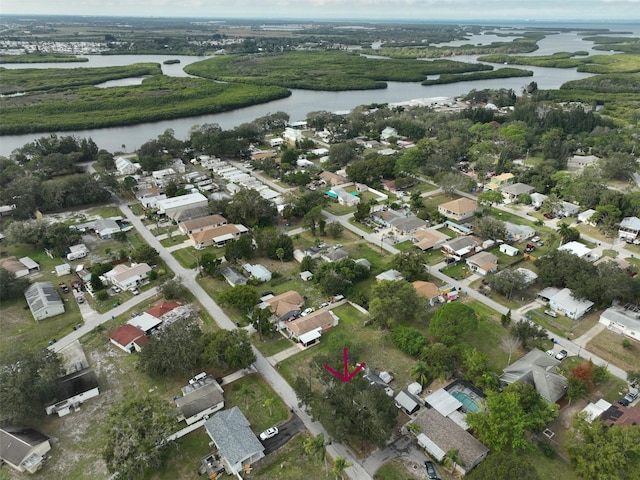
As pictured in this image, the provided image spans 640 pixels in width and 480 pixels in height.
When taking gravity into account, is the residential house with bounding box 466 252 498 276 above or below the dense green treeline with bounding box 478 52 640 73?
below

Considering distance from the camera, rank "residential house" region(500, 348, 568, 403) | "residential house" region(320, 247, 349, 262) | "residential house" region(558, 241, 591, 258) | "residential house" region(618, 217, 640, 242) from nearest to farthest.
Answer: "residential house" region(500, 348, 568, 403) < "residential house" region(320, 247, 349, 262) < "residential house" region(558, 241, 591, 258) < "residential house" region(618, 217, 640, 242)

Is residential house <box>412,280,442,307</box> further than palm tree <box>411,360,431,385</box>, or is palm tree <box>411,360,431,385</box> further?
residential house <box>412,280,442,307</box>

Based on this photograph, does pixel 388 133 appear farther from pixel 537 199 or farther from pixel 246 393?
pixel 246 393

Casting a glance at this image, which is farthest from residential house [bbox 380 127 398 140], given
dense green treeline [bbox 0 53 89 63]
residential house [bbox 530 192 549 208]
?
dense green treeline [bbox 0 53 89 63]

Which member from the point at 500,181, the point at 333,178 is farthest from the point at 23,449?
the point at 500,181

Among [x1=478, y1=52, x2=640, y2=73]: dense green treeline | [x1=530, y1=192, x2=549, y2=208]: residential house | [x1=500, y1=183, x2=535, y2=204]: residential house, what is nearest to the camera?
[x1=530, y1=192, x2=549, y2=208]: residential house

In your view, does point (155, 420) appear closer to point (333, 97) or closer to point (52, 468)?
point (52, 468)

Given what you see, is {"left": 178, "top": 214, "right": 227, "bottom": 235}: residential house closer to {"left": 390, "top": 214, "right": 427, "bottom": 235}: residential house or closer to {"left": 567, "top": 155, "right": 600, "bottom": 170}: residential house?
{"left": 390, "top": 214, "right": 427, "bottom": 235}: residential house

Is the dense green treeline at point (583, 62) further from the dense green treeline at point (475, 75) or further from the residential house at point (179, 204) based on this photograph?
the residential house at point (179, 204)
